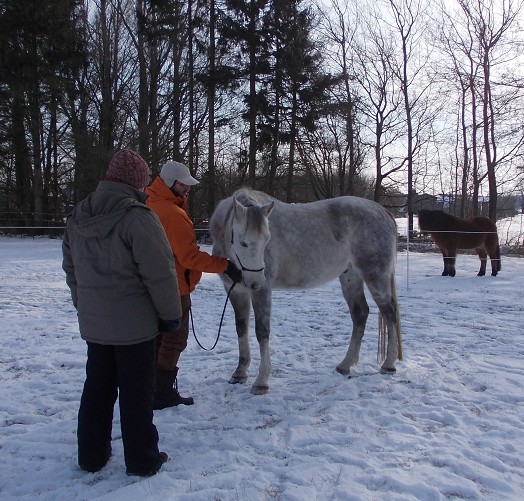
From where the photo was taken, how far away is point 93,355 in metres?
2.50

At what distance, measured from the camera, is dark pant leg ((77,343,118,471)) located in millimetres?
2504

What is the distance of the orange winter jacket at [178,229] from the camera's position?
3238 mm

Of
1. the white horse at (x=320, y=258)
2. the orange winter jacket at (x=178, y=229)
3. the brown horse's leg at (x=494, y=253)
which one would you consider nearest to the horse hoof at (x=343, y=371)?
the white horse at (x=320, y=258)

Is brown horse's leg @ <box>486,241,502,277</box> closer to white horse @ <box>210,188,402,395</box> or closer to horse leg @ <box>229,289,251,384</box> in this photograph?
white horse @ <box>210,188,402,395</box>

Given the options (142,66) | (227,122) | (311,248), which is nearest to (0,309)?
(311,248)

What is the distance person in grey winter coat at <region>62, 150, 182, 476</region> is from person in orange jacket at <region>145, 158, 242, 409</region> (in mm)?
663

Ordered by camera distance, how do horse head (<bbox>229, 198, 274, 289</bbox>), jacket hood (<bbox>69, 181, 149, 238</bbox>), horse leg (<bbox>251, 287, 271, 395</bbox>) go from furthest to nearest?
horse leg (<bbox>251, 287, 271, 395</bbox>), horse head (<bbox>229, 198, 274, 289</bbox>), jacket hood (<bbox>69, 181, 149, 238</bbox>)

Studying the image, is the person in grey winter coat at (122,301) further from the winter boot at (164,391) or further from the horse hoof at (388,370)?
the horse hoof at (388,370)

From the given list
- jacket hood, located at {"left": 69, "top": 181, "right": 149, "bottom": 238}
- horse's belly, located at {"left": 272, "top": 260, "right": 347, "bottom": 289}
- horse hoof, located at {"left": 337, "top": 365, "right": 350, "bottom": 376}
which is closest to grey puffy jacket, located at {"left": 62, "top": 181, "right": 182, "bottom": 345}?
jacket hood, located at {"left": 69, "top": 181, "right": 149, "bottom": 238}

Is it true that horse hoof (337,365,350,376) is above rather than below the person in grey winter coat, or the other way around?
below

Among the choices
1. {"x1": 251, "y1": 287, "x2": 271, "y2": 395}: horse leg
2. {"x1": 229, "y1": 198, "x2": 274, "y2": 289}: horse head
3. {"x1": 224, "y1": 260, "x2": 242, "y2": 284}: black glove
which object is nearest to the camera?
{"x1": 229, "y1": 198, "x2": 274, "y2": 289}: horse head

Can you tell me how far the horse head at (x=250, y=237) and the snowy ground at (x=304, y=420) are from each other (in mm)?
1059

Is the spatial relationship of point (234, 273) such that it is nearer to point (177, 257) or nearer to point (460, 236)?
point (177, 257)

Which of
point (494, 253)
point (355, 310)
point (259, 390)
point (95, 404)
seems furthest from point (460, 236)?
point (95, 404)
